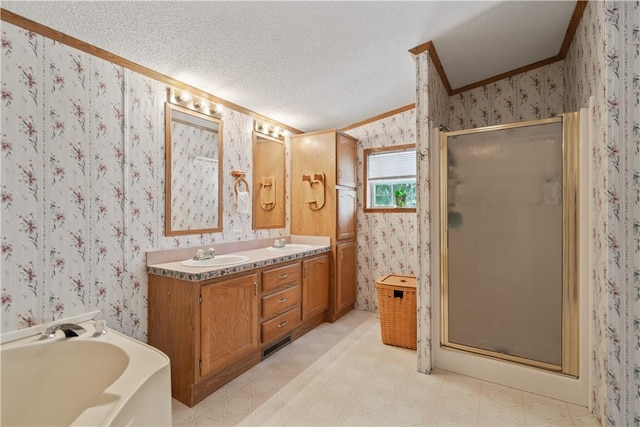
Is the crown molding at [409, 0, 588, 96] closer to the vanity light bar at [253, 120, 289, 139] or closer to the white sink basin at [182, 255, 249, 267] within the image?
the vanity light bar at [253, 120, 289, 139]

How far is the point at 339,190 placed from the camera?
3.54 m

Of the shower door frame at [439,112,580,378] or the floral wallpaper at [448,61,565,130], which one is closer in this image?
the shower door frame at [439,112,580,378]

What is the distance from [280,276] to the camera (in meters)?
2.73

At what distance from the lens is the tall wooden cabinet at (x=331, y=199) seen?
349cm

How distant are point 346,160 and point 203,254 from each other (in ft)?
6.38

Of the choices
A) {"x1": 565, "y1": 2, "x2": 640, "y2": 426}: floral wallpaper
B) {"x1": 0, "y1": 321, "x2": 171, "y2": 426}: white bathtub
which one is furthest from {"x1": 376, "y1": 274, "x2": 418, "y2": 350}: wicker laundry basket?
{"x1": 0, "y1": 321, "x2": 171, "y2": 426}: white bathtub

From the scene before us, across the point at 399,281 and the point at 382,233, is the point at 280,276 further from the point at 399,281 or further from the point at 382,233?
the point at 382,233

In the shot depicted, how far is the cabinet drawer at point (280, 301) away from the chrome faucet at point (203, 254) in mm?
557

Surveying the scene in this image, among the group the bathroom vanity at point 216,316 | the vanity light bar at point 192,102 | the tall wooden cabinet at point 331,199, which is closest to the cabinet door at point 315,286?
the tall wooden cabinet at point 331,199

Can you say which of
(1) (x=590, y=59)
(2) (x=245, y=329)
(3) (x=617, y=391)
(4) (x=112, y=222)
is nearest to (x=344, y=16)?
(1) (x=590, y=59)

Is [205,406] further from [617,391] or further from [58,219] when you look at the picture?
[617,391]

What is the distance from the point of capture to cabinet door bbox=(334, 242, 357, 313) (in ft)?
11.6

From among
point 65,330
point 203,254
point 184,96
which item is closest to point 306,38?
point 184,96

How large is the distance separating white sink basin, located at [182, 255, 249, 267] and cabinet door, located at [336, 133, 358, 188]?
1397mm
